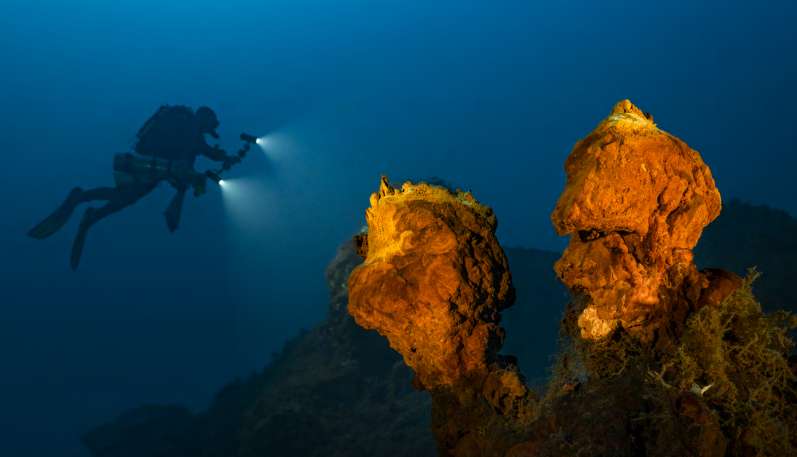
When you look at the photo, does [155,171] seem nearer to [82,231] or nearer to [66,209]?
[66,209]

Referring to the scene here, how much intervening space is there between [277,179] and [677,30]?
144 m

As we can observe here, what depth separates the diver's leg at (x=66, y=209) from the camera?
62.2ft

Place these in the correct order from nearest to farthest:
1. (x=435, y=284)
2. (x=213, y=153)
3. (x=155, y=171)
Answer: (x=435, y=284) → (x=155, y=171) → (x=213, y=153)

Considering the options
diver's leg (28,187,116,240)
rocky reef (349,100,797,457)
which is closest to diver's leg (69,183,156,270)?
diver's leg (28,187,116,240)

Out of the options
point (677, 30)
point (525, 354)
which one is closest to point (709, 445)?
point (525, 354)

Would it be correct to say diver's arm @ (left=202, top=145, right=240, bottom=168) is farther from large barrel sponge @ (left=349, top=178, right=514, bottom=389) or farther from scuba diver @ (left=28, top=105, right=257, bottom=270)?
large barrel sponge @ (left=349, top=178, right=514, bottom=389)

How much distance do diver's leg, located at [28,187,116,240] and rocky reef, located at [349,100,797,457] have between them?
63.3ft

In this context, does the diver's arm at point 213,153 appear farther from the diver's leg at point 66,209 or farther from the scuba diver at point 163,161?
the diver's leg at point 66,209

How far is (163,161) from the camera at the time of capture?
17.1 m

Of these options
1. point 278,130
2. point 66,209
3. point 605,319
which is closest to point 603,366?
point 605,319

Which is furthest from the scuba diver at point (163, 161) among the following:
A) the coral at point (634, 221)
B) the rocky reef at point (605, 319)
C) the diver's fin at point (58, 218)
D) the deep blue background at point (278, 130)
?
the deep blue background at point (278, 130)

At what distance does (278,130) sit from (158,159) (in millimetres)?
162930

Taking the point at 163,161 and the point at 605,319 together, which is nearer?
the point at 605,319

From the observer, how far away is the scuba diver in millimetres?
16484
